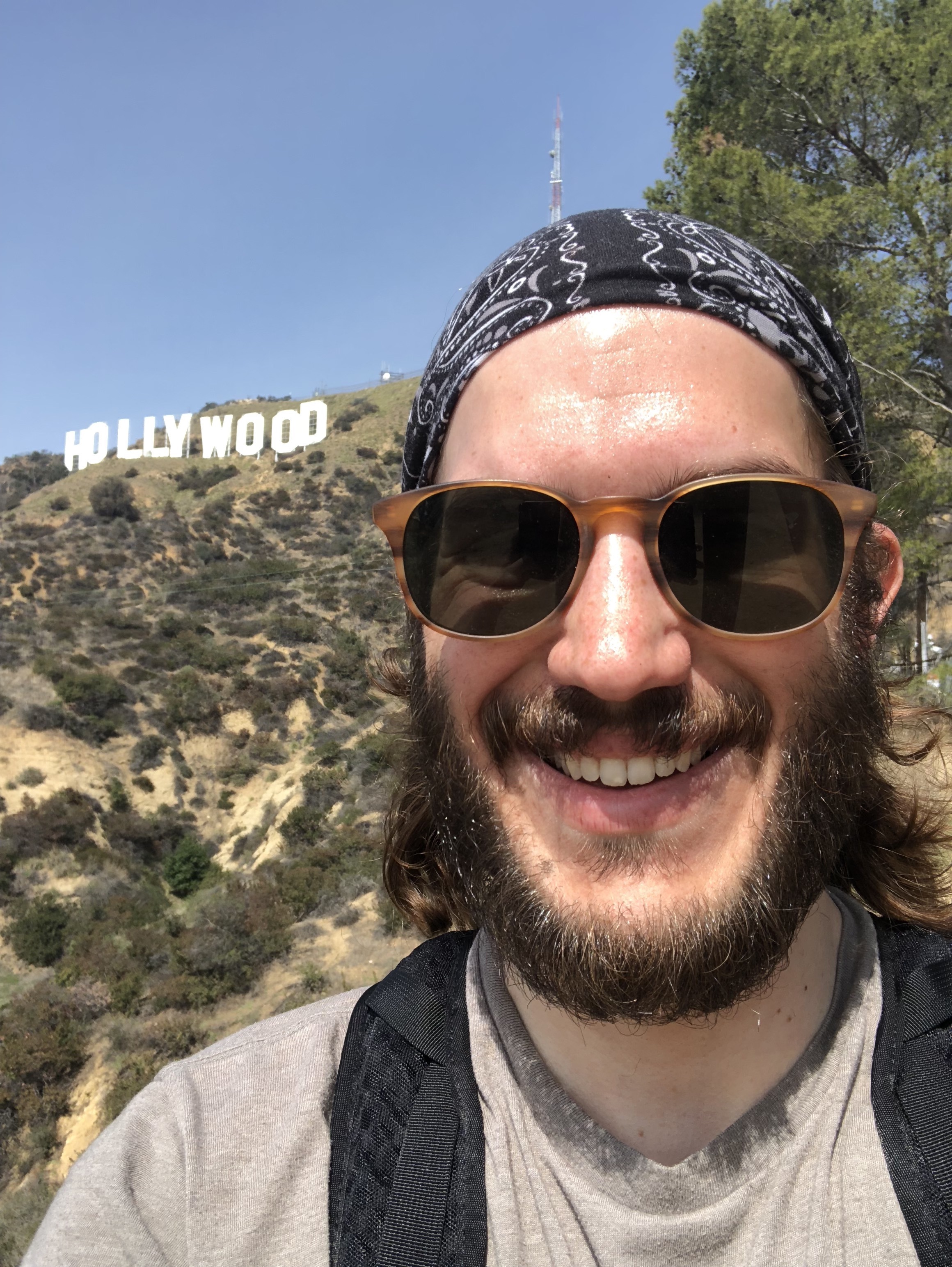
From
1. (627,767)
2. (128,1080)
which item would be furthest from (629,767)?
(128,1080)

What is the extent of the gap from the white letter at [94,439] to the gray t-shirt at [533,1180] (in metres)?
55.5

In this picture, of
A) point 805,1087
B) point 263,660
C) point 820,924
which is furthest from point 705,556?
point 263,660

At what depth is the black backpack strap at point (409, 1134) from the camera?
1032 millimetres

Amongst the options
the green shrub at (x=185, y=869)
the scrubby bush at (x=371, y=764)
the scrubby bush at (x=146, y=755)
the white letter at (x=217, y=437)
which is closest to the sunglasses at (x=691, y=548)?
the scrubby bush at (x=371, y=764)

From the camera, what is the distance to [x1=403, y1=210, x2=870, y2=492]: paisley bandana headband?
127cm

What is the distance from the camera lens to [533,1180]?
1.12 metres

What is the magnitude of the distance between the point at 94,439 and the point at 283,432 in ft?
44.5

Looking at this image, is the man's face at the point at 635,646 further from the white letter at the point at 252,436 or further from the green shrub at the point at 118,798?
the white letter at the point at 252,436

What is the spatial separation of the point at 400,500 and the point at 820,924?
1.14m

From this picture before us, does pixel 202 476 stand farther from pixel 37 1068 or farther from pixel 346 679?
pixel 37 1068

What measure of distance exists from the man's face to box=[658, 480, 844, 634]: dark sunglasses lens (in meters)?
0.03

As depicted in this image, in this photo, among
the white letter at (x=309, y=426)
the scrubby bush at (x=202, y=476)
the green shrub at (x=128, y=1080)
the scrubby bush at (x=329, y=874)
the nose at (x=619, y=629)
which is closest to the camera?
the nose at (x=619, y=629)

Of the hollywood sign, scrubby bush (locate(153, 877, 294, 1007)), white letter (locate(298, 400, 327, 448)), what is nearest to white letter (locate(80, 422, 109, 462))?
the hollywood sign

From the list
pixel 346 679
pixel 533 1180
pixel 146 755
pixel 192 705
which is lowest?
pixel 146 755
